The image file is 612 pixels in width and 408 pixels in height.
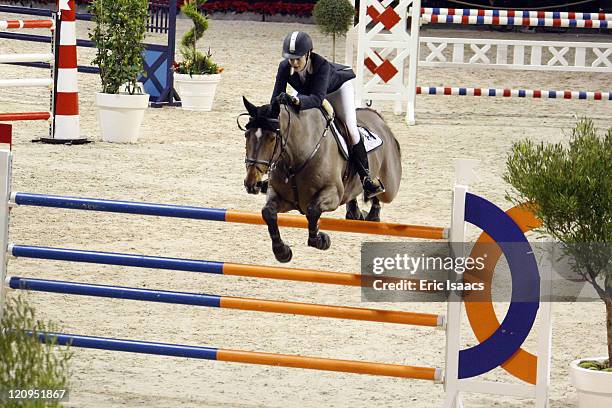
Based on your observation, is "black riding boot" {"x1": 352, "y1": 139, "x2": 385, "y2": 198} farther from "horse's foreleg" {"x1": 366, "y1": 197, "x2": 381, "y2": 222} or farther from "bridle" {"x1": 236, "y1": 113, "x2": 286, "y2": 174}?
"bridle" {"x1": 236, "y1": 113, "x2": 286, "y2": 174}

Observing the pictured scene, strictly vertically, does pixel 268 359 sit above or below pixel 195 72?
below

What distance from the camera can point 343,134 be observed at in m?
5.64

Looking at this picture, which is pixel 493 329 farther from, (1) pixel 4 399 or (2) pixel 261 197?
(2) pixel 261 197

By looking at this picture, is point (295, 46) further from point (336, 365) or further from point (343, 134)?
point (336, 365)

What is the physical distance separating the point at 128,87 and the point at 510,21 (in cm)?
450

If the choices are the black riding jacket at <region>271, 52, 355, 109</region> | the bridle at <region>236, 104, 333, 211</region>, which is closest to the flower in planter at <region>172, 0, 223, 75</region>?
the black riding jacket at <region>271, 52, 355, 109</region>

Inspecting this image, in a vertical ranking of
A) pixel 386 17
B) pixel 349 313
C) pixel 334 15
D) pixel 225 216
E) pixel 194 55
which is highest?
pixel 334 15

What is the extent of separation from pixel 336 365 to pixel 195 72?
833 cm

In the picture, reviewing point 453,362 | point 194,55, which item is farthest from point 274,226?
point 194,55

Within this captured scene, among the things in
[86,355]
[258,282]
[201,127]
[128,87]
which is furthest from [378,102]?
[86,355]

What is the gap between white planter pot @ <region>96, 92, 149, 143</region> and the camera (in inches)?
428

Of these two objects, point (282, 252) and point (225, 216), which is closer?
point (225, 216)

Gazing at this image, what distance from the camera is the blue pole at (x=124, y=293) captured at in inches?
196

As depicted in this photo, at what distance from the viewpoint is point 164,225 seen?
8227 millimetres
